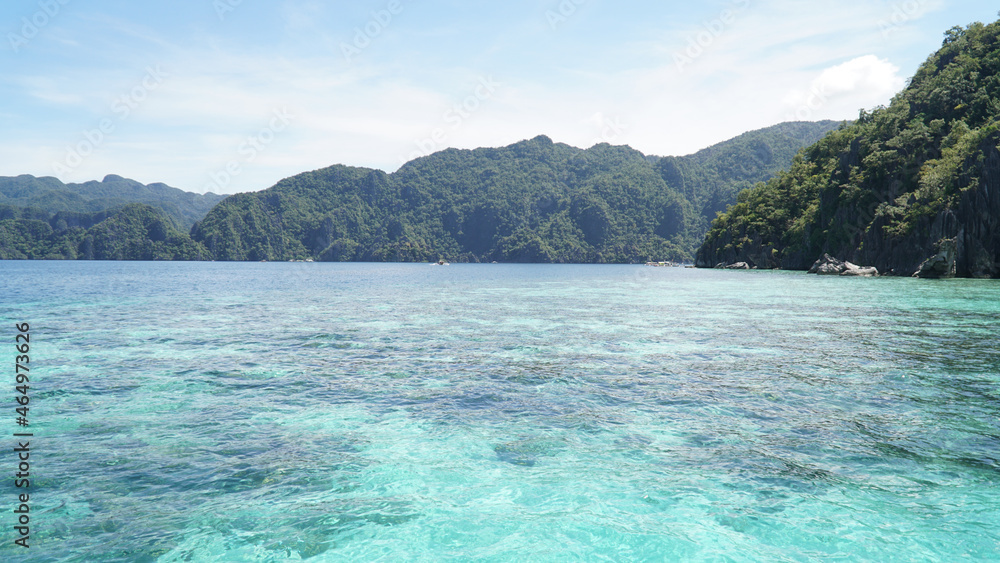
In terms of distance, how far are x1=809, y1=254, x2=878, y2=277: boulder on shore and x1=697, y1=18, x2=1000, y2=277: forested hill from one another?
3.51 metres

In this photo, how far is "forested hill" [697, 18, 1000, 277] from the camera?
58156 mm

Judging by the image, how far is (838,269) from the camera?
77812 millimetres

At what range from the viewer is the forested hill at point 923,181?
58156mm

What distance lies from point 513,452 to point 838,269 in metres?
84.5

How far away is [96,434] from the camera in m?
9.69

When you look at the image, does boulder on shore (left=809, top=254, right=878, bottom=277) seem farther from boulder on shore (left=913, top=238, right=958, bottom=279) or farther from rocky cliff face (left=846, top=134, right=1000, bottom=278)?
boulder on shore (left=913, top=238, right=958, bottom=279)

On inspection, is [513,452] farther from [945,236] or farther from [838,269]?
[838,269]

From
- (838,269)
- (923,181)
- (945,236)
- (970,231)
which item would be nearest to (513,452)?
(970,231)

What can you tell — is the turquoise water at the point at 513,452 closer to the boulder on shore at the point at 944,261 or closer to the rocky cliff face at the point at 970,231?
the rocky cliff face at the point at 970,231

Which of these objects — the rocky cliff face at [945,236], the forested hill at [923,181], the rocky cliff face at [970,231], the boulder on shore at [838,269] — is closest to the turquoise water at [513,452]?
the rocky cliff face at [970,231]

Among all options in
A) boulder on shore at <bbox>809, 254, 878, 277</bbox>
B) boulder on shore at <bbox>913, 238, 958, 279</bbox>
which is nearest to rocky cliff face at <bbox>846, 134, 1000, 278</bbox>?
boulder on shore at <bbox>913, 238, 958, 279</bbox>

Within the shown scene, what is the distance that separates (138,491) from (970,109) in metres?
98.9

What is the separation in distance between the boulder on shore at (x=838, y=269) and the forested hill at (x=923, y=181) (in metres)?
3.51

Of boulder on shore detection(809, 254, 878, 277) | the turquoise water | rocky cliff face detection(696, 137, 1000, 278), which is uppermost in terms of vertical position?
rocky cliff face detection(696, 137, 1000, 278)
